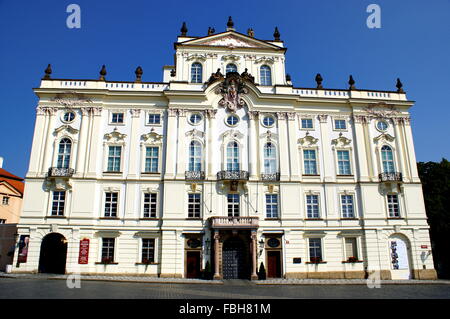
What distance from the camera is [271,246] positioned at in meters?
29.7

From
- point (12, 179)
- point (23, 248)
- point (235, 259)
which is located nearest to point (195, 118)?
point (235, 259)

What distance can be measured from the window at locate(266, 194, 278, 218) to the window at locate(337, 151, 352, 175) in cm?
704

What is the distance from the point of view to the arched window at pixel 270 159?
31.7m

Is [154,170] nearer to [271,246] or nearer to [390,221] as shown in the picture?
[271,246]

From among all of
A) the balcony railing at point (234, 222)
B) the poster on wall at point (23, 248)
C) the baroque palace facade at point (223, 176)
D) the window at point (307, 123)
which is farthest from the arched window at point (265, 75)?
the poster on wall at point (23, 248)

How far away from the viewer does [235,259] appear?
2923cm

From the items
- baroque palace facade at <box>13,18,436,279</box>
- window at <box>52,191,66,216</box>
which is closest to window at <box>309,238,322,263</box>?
baroque palace facade at <box>13,18,436,279</box>

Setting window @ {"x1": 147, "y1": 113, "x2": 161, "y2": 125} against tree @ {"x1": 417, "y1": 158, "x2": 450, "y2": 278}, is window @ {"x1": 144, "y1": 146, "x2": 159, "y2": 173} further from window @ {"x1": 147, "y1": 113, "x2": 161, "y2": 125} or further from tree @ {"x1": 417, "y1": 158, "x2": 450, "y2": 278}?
tree @ {"x1": 417, "y1": 158, "x2": 450, "y2": 278}

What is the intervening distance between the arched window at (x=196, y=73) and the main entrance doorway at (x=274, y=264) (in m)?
17.7

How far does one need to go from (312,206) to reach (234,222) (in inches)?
308

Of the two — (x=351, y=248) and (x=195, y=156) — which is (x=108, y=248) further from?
(x=351, y=248)

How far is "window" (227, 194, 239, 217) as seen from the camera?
30.4m
